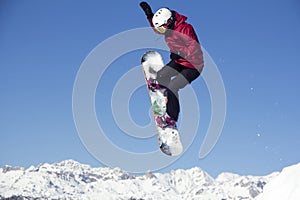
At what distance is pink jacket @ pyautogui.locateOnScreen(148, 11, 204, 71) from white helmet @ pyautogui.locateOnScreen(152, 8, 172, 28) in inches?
10.6

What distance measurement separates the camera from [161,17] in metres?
9.49

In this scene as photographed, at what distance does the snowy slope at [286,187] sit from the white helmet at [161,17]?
7.16m

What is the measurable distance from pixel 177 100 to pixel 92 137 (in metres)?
2.30

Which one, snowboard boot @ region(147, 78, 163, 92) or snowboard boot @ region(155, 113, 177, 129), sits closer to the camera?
snowboard boot @ region(155, 113, 177, 129)

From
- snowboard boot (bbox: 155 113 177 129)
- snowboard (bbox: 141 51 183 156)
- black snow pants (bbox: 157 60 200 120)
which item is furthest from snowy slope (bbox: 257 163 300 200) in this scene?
black snow pants (bbox: 157 60 200 120)

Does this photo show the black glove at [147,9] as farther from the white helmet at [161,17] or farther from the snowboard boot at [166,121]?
the snowboard boot at [166,121]

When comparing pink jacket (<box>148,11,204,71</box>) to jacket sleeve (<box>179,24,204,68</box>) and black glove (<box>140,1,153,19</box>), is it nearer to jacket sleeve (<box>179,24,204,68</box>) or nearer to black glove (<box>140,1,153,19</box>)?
jacket sleeve (<box>179,24,204,68</box>)

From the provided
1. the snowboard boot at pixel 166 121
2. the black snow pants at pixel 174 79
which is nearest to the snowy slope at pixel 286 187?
the snowboard boot at pixel 166 121

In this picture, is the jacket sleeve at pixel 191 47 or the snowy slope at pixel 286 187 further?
the snowy slope at pixel 286 187

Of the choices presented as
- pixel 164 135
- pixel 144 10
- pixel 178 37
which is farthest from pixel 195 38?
pixel 164 135

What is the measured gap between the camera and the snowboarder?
957cm

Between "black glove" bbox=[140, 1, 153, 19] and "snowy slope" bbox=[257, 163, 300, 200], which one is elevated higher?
"black glove" bbox=[140, 1, 153, 19]

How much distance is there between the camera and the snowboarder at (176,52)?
9.57 metres

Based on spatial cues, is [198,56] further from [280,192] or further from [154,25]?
[280,192]
